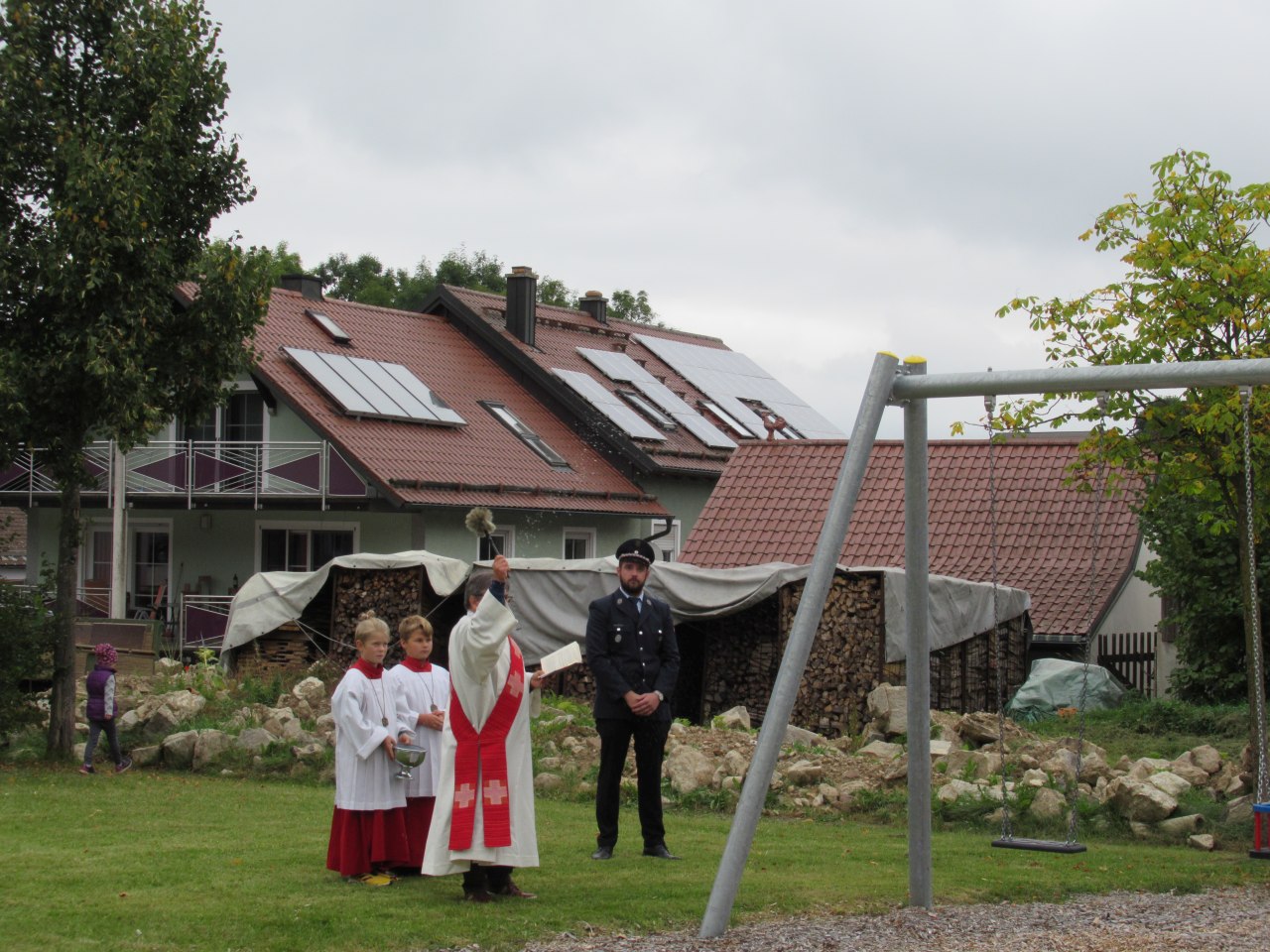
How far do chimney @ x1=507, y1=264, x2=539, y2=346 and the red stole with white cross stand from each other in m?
27.6

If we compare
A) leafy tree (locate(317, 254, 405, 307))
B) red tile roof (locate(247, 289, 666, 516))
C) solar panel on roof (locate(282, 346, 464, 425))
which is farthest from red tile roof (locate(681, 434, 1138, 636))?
leafy tree (locate(317, 254, 405, 307))

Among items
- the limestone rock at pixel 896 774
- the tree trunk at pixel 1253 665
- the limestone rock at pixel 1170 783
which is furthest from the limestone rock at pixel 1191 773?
the limestone rock at pixel 896 774

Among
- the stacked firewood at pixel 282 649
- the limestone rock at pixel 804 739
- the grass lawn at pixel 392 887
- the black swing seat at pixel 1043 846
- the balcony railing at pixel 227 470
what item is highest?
the balcony railing at pixel 227 470

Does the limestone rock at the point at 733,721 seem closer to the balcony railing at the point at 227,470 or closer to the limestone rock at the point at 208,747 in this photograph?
the limestone rock at the point at 208,747

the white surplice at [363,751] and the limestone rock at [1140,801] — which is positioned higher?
the white surplice at [363,751]

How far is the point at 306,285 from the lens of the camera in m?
35.5

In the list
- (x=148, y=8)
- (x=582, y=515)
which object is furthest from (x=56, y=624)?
(x=582, y=515)

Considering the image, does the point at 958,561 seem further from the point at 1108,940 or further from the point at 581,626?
the point at 1108,940

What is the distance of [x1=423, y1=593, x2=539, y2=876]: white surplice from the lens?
8.62m

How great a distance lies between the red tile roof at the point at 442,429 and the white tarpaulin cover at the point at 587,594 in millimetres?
5599

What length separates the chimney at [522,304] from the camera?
3606cm

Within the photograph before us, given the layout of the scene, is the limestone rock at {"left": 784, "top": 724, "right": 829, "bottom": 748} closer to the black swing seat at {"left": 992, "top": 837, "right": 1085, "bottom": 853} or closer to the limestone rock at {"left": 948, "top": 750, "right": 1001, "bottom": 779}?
the limestone rock at {"left": 948, "top": 750, "right": 1001, "bottom": 779}

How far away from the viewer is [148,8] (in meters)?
15.1

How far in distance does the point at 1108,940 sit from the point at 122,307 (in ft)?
Answer: 34.3
